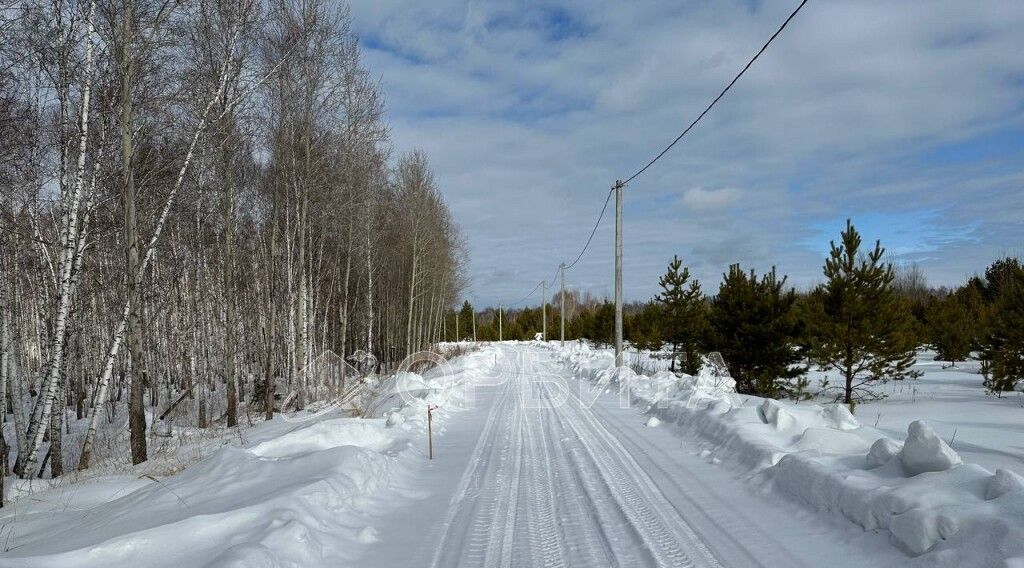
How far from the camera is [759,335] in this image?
55.8ft

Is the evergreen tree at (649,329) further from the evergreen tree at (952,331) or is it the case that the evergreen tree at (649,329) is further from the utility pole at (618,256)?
the evergreen tree at (952,331)

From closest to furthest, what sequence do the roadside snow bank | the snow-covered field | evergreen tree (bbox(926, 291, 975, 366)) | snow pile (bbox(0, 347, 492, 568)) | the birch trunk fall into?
1. the roadside snow bank
2. snow pile (bbox(0, 347, 492, 568))
3. the snow-covered field
4. the birch trunk
5. evergreen tree (bbox(926, 291, 975, 366))

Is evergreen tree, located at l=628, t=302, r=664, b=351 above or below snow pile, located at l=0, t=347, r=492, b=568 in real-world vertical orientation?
above

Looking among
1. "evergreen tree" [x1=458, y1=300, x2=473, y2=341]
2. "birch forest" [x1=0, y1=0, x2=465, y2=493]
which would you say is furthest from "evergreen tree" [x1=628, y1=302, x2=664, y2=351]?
"evergreen tree" [x1=458, y1=300, x2=473, y2=341]

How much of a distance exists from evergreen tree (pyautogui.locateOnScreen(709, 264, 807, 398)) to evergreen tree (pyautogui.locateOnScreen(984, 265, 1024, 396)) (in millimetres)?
5111

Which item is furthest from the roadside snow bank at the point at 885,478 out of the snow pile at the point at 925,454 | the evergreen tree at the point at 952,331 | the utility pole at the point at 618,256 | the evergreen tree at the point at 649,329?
the evergreen tree at the point at 952,331

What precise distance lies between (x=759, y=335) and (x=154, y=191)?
15.7m

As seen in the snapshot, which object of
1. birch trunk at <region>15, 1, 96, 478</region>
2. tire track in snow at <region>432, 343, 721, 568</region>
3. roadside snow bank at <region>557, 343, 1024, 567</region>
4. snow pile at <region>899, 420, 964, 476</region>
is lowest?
tire track in snow at <region>432, 343, 721, 568</region>

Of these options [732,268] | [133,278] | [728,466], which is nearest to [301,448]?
[133,278]

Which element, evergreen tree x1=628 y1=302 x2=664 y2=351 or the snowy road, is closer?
the snowy road

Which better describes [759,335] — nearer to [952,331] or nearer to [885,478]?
[885,478]

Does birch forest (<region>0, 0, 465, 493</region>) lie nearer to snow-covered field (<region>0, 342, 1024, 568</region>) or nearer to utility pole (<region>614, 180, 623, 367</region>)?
snow-covered field (<region>0, 342, 1024, 568</region>)

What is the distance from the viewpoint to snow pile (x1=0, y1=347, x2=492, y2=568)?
403 cm

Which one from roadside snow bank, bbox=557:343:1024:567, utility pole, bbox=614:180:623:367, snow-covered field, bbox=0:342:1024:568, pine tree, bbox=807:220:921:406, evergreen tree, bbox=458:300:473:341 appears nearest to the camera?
roadside snow bank, bbox=557:343:1024:567
